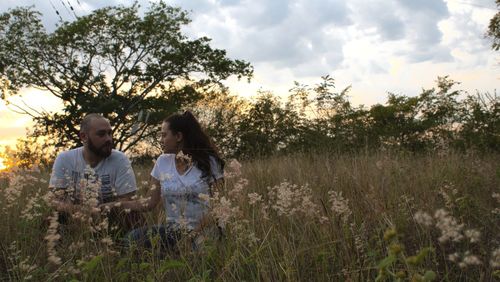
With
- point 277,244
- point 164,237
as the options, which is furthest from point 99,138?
point 277,244

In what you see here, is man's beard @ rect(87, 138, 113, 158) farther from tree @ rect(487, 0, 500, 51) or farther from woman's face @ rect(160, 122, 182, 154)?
tree @ rect(487, 0, 500, 51)

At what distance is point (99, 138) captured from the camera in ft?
14.4

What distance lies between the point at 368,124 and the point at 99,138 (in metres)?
11.6

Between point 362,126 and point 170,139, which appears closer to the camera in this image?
point 170,139

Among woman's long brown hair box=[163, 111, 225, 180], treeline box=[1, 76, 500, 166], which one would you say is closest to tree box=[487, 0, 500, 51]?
treeline box=[1, 76, 500, 166]

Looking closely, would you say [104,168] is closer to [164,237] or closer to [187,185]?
[187,185]

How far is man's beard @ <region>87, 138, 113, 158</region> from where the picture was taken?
4.40 meters

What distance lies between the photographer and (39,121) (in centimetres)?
2544

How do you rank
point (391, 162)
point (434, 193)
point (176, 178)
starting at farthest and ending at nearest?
point (391, 162) → point (176, 178) → point (434, 193)

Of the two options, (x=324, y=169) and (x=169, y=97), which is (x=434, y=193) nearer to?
(x=324, y=169)

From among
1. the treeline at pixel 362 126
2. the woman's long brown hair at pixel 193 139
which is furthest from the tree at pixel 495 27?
the woman's long brown hair at pixel 193 139

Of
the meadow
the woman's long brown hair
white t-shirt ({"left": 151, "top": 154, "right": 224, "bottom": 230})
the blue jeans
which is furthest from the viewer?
the woman's long brown hair

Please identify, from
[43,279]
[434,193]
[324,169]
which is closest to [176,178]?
[43,279]

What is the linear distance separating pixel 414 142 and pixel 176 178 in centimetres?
1051
